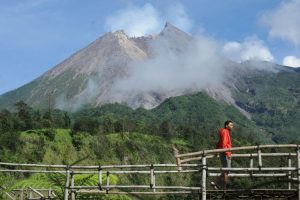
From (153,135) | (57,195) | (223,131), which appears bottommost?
(57,195)

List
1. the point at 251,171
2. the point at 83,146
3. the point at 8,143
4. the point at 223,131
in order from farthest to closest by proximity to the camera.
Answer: the point at 83,146 < the point at 8,143 < the point at 223,131 < the point at 251,171

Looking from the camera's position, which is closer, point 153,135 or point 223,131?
point 223,131

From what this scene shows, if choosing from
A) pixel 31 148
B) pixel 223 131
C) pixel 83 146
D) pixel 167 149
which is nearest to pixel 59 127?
pixel 83 146

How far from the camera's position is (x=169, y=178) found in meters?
94.1

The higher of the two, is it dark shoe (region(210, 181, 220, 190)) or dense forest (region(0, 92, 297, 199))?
dense forest (region(0, 92, 297, 199))

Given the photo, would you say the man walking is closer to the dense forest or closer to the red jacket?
the red jacket

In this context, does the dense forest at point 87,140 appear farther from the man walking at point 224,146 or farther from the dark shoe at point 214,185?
the dark shoe at point 214,185

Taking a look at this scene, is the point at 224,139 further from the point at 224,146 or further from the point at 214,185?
the point at 214,185

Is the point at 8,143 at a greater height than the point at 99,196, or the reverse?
the point at 8,143

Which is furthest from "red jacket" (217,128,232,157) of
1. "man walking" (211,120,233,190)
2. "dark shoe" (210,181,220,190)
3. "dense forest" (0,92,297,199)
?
"dense forest" (0,92,297,199)

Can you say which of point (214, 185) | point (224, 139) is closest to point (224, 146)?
point (224, 139)

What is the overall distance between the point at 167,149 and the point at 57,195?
97.9 metres

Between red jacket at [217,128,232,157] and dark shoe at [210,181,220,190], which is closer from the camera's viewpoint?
dark shoe at [210,181,220,190]

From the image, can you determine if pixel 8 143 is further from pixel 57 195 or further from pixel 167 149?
pixel 57 195
